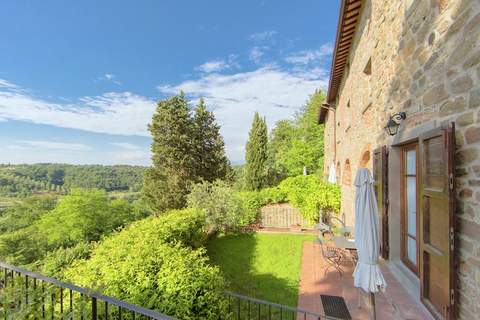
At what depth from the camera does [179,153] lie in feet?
77.0

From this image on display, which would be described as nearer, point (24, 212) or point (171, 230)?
point (171, 230)

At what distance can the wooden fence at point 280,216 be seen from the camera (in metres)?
12.0

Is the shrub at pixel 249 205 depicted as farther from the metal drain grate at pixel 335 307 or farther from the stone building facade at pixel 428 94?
the metal drain grate at pixel 335 307

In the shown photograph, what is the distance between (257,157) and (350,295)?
70.6ft

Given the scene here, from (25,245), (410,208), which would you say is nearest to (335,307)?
(410,208)

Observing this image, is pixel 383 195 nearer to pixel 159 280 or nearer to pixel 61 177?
pixel 159 280

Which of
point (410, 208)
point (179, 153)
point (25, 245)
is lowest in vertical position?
point (25, 245)

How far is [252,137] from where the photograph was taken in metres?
26.5

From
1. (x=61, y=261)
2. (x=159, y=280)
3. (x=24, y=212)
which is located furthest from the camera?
(x=24, y=212)

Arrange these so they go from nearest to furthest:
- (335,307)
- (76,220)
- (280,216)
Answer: (335,307)
(76,220)
(280,216)

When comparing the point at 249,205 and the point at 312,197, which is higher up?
the point at 312,197

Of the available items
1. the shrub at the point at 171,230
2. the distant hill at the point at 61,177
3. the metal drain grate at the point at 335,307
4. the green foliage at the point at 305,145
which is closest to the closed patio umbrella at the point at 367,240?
the metal drain grate at the point at 335,307

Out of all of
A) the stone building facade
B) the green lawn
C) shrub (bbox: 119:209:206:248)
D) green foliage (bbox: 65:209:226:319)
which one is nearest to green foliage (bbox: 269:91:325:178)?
the green lawn

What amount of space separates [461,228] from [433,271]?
96 cm
